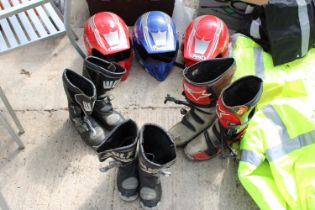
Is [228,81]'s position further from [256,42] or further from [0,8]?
[0,8]

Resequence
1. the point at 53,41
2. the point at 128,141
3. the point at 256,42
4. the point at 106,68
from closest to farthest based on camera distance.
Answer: the point at 128,141, the point at 106,68, the point at 256,42, the point at 53,41

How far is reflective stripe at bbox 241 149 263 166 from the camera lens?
4.04ft

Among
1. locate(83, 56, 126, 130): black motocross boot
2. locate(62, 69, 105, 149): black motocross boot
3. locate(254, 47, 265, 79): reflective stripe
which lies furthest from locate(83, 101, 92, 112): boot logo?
locate(254, 47, 265, 79): reflective stripe

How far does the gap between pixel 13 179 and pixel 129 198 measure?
447 mm

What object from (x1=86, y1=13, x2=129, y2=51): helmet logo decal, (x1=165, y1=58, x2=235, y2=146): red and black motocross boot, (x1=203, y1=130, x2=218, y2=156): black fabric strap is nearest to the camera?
(x1=165, y1=58, x2=235, y2=146): red and black motocross boot

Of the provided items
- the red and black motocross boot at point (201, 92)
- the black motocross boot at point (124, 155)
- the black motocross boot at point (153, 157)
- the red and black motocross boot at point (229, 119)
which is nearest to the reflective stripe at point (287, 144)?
the red and black motocross boot at point (229, 119)

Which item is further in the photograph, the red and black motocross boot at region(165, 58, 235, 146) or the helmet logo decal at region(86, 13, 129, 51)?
the helmet logo decal at region(86, 13, 129, 51)

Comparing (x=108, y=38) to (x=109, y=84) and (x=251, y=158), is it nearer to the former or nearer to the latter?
(x=109, y=84)

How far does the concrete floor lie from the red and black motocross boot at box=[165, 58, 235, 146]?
0.10m

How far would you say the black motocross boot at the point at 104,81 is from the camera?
124cm

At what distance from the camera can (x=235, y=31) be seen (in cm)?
184

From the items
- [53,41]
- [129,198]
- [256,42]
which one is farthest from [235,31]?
[129,198]

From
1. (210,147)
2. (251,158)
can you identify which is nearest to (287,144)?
(251,158)

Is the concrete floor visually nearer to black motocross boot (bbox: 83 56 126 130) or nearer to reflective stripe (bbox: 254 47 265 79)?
black motocross boot (bbox: 83 56 126 130)
